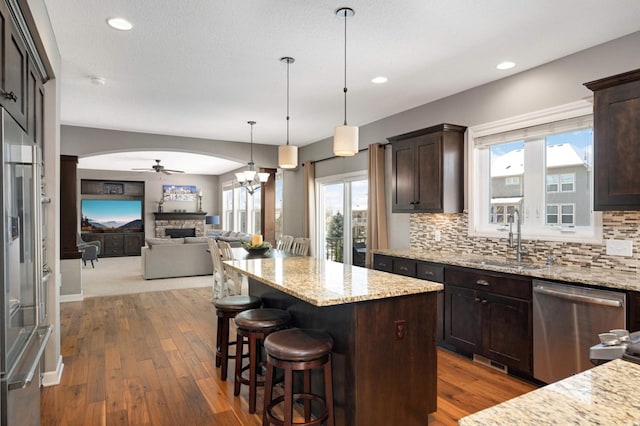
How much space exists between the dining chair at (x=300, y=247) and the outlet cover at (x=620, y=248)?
11.9ft

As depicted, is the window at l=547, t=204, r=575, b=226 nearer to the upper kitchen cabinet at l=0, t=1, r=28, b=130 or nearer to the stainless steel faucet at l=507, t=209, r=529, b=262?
the stainless steel faucet at l=507, t=209, r=529, b=262

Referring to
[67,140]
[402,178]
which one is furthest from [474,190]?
[67,140]

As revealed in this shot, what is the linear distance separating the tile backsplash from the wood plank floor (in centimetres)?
115

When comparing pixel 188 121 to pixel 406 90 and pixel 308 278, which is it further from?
pixel 308 278

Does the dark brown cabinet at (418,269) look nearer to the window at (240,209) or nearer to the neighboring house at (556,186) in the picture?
the neighboring house at (556,186)

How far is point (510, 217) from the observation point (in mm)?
3969


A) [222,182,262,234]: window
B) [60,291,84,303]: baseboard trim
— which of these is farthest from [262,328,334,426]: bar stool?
[222,182,262,234]: window

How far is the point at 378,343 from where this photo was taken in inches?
88.5

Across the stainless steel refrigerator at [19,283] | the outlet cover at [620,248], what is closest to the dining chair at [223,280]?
the stainless steel refrigerator at [19,283]

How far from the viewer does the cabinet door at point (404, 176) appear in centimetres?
463

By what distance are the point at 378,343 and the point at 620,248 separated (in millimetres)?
2245

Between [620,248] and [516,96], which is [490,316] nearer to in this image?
[620,248]

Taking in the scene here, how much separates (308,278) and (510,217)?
2.43 meters

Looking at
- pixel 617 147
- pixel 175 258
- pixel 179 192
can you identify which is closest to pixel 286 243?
pixel 175 258
